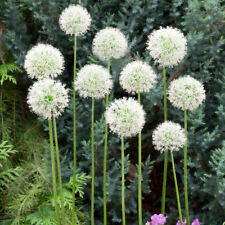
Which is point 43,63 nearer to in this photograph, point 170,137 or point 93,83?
point 93,83

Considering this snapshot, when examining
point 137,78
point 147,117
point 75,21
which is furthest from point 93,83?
point 147,117

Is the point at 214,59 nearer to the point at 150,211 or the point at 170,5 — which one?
the point at 170,5

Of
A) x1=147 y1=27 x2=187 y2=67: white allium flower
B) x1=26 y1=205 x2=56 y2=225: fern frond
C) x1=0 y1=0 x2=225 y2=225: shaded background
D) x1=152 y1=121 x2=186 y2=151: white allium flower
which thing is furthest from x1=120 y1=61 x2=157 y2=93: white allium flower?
x1=26 y1=205 x2=56 y2=225: fern frond

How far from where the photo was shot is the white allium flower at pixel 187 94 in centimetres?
131

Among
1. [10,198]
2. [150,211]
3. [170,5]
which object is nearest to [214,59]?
[170,5]

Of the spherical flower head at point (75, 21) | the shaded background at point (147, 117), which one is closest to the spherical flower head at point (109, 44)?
the spherical flower head at point (75, 21)

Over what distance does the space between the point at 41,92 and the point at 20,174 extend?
1221 millimetres

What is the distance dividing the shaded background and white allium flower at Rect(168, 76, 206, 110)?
0.61 metres

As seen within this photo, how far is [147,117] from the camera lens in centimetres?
218

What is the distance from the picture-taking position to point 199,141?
203 cm

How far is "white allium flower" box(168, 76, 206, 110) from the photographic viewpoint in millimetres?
1307

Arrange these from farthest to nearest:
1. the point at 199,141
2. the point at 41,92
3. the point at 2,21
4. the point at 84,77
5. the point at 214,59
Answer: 1. the point at 2,21
2. the point at 214,59
3. the point at 199,141
4. the point at 84,77
5. the point at 41,92

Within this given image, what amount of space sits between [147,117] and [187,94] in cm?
89

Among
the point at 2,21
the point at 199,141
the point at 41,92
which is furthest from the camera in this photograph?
the point at 2,21
